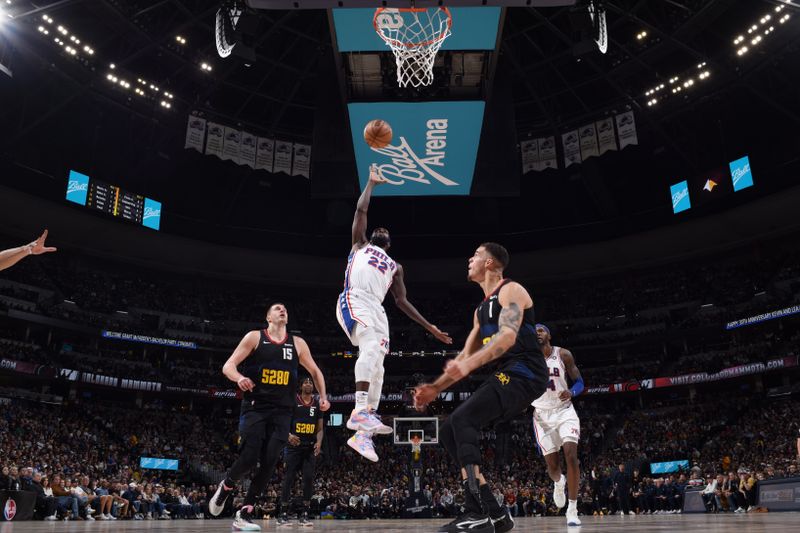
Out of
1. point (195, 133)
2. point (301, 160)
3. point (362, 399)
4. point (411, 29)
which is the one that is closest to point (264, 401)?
point (362, 399)

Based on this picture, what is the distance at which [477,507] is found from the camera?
5266 millimetres

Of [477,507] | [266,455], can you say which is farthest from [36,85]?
[477,507]

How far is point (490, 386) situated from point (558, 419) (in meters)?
4.72

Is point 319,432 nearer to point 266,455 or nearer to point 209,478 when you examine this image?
point 266,455

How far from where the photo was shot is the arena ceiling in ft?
83.5

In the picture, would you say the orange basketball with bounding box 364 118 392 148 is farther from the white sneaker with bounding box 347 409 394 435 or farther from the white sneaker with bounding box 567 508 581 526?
the white sneaker with bounding box 567 508 581 526

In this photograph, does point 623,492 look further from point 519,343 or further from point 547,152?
point 519,343

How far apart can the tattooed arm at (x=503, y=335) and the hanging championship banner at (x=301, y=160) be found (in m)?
28.5

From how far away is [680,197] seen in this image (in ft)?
114

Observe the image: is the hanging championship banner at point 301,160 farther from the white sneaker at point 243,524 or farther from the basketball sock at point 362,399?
the basketball sock at point 362,399

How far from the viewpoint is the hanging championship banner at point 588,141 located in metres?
30.8

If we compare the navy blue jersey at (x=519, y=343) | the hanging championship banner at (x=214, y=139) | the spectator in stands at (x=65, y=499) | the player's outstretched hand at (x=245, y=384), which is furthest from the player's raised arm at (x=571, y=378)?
the hanging championship banner at (x=214, y=139)

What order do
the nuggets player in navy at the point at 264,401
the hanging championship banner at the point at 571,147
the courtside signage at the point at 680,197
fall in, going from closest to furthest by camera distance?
1. the nuggets player in navy at the point at 264,401
2. the hanging championship banner at the point at 571,147
3. the courtside signage at the point at 680,197

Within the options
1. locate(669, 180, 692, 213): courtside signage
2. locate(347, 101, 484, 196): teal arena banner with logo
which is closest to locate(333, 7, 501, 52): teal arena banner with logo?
locate(347, 101, 484, 196): teal arena banner with logo
